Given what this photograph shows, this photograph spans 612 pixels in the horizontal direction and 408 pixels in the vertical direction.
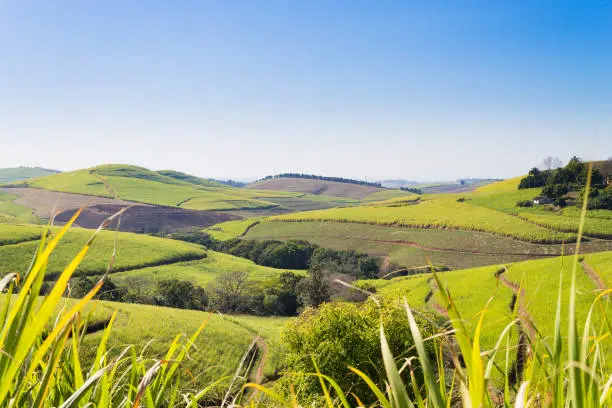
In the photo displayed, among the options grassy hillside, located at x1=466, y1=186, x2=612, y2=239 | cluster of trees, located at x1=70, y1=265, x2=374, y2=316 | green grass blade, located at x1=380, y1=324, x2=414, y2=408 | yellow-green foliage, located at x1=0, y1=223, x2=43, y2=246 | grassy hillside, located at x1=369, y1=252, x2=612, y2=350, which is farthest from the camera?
yellow-green foliage, located at x1=0, y1=223, x2=43, y2=246

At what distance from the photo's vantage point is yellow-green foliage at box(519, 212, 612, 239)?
3356 inches

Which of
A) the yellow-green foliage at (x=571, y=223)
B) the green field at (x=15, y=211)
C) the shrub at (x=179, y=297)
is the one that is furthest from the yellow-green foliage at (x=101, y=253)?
the yellow-green foliage at (x=571, y=223)

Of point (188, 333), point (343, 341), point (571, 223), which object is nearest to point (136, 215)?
point (188, 333)

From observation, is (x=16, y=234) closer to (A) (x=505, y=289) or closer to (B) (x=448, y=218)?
(A) (x=505, y=289)

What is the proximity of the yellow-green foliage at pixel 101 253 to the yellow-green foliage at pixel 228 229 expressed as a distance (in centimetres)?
2463

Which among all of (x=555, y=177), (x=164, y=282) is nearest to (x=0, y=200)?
(x=164, y=282)

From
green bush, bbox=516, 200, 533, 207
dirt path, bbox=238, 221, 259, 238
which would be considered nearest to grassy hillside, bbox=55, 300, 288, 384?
green bush, bbox=516, 200, 533, 207

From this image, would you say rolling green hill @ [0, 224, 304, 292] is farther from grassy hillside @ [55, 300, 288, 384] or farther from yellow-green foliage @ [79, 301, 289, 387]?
grassy hillside @ [55, 300, 288, 384]

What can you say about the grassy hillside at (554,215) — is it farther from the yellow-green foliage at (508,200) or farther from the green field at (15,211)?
the green field at (15,211)

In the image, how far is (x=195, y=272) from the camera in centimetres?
9888

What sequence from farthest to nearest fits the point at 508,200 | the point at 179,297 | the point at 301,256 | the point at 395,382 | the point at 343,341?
1. the point at 508,200
2. the point at 301,256
3. the point at 179,297
4. the point at 343,341
5. the point at 395,382

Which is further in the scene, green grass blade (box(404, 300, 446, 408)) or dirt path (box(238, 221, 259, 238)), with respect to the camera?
dirt path (box(238, 221, 259, 238))

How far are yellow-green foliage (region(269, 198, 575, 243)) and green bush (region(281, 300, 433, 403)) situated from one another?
68370mm

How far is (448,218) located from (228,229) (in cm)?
8071
